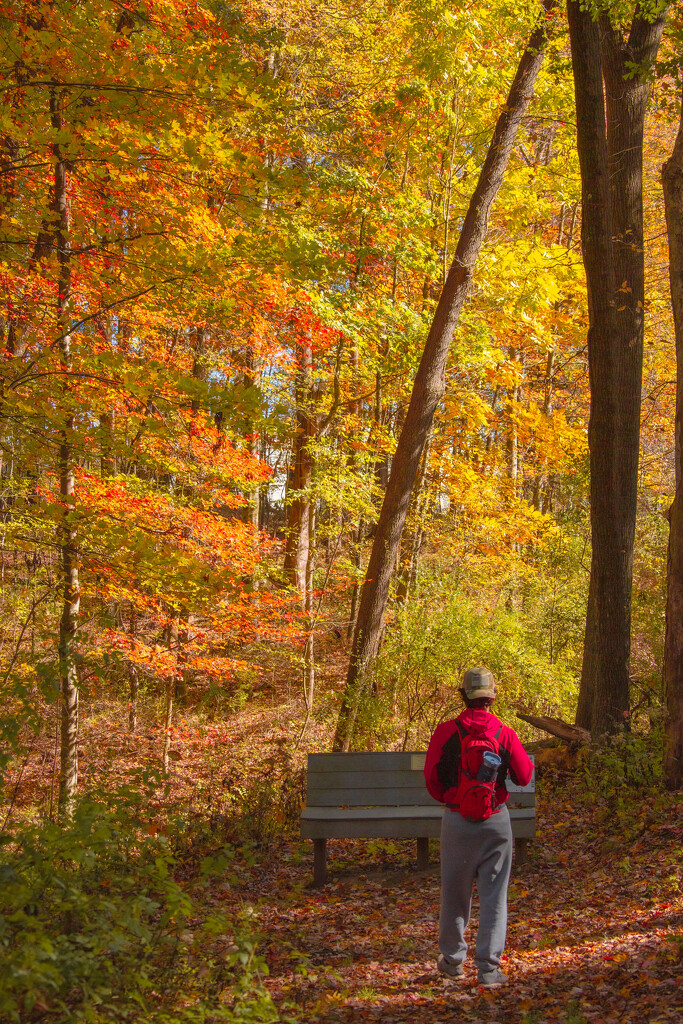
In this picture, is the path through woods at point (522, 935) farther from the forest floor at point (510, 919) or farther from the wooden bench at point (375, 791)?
the wooden bench at point (375, 791)

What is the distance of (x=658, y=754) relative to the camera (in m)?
6.89

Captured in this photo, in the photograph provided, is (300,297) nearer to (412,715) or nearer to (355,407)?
(412,715)

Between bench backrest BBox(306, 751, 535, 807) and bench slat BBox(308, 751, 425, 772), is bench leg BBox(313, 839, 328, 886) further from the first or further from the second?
bench slat BBox(308, 751, 425, 772)

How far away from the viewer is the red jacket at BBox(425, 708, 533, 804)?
403 centimetres

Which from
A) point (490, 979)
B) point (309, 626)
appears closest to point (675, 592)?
point (490, 979)

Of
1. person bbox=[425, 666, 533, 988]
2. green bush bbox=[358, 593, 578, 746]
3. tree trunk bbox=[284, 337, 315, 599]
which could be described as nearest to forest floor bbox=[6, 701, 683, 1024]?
person bbox=[425, 666, 533, 988]

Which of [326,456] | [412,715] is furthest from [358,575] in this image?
[412,715]

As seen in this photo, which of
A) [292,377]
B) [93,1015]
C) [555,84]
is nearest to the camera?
[93,1015]

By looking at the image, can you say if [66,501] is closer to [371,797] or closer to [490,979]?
[371,797]

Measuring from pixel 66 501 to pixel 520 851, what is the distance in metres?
4.47

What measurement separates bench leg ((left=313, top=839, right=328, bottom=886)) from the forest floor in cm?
7

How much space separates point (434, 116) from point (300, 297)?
13.1 ft

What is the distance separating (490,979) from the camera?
3.94 metres

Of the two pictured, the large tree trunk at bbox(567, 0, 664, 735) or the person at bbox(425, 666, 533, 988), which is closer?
the person at bbox(425, 666, 533, 988)
